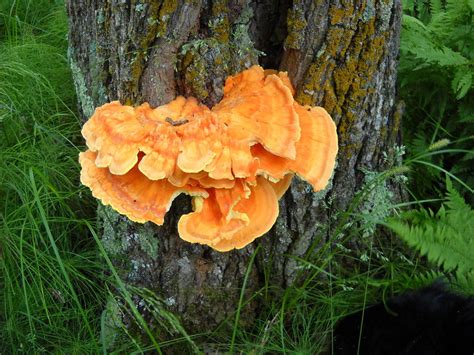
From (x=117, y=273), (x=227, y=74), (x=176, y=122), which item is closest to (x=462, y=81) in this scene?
(x=227, y=74)

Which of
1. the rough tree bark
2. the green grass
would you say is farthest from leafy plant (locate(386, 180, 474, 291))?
the rough tree bark

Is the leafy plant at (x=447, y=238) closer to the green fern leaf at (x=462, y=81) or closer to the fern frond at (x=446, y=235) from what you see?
the fern frond at (x=446, y=235)

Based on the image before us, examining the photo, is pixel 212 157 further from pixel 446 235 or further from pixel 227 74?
pixel 446 235

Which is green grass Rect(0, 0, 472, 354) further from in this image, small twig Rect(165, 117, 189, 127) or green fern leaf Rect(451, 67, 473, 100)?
small twig Rect(165, 117, 189, 127)

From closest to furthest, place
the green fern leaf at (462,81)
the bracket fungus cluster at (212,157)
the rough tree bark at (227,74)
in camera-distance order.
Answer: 1. the bracket fungus cluster at (212,157)
2. the rough tree bark at (227,74)
3. the green fern leaf at (462,81)

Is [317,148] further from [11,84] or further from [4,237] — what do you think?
[11,84]

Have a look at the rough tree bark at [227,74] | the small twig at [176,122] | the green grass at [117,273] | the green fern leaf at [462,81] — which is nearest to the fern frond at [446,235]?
the green grass at [117,273]

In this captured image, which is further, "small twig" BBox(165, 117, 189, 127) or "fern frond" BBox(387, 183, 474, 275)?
"fern frond" BBox(387, 183, 474, 275)
